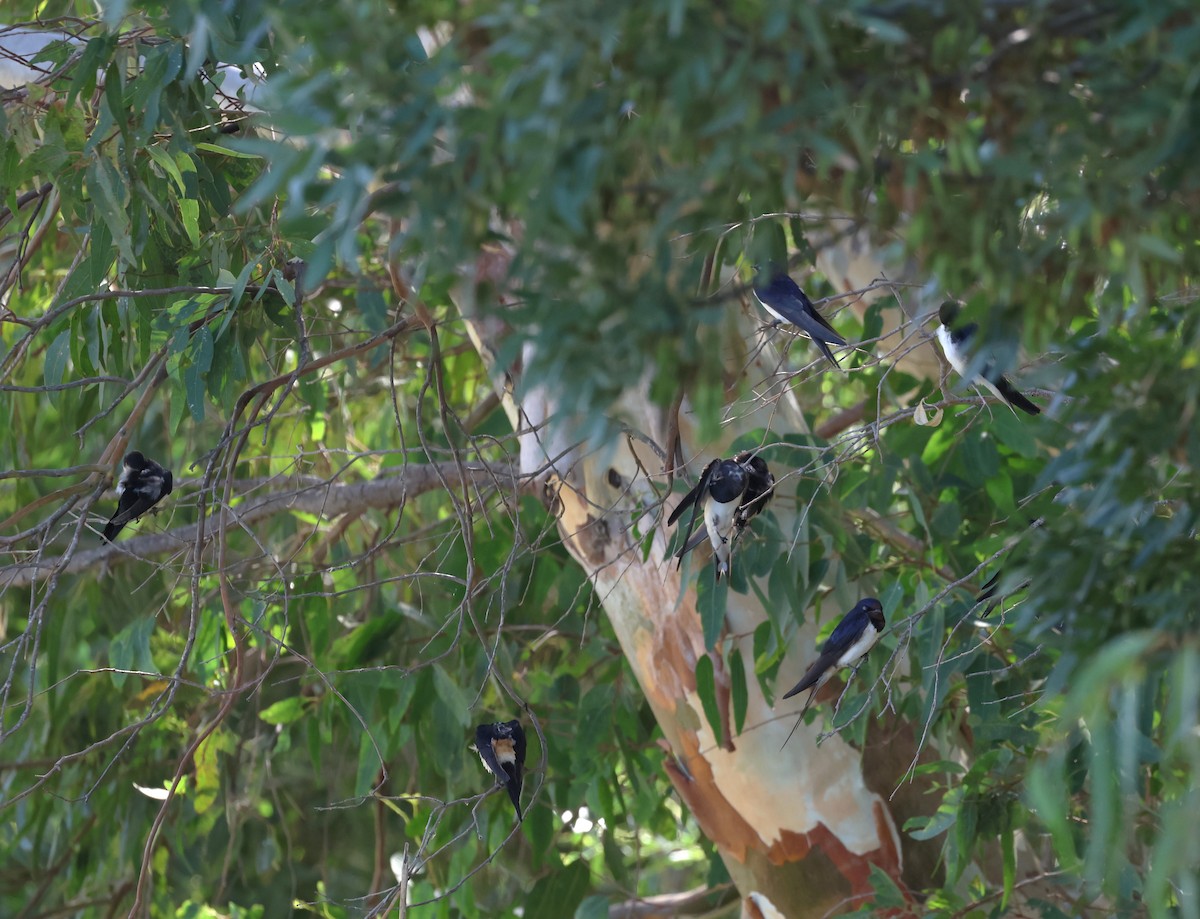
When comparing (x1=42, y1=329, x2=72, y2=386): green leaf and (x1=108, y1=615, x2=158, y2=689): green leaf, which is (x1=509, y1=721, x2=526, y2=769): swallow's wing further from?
(x1=42, y1=329, x2=72, y2=386): green leaf

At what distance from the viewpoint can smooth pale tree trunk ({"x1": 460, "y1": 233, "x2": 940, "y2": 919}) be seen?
2.95m

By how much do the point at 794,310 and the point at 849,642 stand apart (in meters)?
0.67

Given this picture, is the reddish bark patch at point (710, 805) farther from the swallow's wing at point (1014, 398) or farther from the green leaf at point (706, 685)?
the swallow's wing at point (1014, 398)

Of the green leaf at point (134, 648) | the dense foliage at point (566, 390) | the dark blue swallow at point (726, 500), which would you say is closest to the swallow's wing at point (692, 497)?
the dark blue swallow at point (726, 500)

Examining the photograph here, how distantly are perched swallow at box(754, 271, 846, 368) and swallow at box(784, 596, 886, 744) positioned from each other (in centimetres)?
52

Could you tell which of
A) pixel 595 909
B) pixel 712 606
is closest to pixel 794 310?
pixel 712 606

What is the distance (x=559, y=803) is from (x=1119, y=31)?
284cm

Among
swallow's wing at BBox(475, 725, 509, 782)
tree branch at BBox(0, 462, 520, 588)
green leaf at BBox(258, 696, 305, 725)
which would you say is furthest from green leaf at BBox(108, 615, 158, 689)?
→ swallow's wing at BBox(475, 725, 509, 782)

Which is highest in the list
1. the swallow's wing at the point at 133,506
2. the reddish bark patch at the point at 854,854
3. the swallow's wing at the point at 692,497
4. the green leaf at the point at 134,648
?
the swallow's wing at the point at 133,506

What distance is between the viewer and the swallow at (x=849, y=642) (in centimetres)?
262

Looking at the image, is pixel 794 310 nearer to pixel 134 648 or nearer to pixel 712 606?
pixel 712 606

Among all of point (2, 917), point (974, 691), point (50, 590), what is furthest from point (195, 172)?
point (2, 917)

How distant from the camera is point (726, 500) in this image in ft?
8.10

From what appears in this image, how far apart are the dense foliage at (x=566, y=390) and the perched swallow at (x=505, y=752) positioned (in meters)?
0.10
